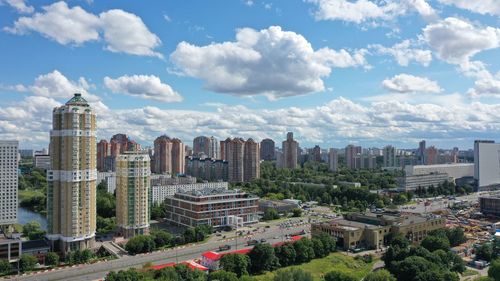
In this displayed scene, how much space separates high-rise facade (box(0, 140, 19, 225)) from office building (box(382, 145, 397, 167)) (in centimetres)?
5140

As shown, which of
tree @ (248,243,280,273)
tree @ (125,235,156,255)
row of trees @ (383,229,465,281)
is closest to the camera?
row of trees @ (383,229,465,281)

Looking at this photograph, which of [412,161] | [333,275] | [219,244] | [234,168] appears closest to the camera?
[333,275]

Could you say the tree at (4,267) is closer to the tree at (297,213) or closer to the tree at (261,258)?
the tree at (261,258)

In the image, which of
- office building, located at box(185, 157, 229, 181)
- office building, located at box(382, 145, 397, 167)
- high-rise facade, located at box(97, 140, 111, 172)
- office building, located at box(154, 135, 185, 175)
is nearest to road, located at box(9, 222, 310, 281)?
office building, located at box(185, 157, 229, 181)

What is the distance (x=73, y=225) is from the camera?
59.4ft

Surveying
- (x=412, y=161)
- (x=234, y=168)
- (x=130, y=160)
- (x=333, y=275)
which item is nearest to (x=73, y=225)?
(x=130, y=160)

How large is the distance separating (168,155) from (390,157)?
33885 millimetres

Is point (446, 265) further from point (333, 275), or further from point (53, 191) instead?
point (53, 191)

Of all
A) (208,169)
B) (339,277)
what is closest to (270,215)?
(339,277)

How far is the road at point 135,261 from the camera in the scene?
15148 mm

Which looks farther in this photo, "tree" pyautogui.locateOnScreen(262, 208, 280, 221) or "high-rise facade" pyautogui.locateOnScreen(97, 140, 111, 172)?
"high-rise facade" pyautogui.locateOnScreen(97, 140, 111, 172)

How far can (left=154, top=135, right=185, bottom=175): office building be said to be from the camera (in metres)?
45.0

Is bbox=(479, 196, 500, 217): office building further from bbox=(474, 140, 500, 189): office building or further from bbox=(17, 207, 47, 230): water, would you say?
bbox=(17, 207, 47, 230): water

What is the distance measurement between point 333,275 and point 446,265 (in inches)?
189
